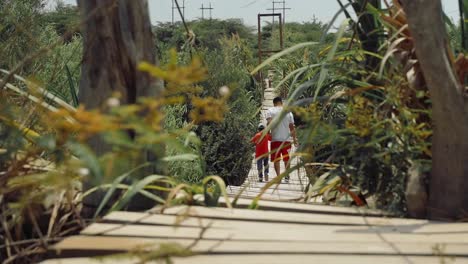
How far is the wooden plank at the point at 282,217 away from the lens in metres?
2.39

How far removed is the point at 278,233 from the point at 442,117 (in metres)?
0.86

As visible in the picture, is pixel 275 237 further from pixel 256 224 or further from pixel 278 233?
pixel 256 224

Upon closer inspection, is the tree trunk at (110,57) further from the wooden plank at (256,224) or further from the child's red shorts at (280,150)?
the child's red shorts at (280,150)

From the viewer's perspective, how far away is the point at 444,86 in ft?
8.79

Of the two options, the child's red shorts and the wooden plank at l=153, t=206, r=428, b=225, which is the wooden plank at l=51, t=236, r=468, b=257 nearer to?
the wooden plank at l=153, t=206, r=428, b=225

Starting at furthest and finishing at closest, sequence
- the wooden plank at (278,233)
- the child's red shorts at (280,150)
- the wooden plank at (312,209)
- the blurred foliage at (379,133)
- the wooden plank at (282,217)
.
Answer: the child's red shorts at (280,150) → the blurred foliage at (379,133) → the wooden plank at (312,209) → the wooden plank at (282,217) → the wooden plank at (278,233)

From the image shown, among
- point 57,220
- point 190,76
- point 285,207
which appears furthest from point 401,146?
point 190,76

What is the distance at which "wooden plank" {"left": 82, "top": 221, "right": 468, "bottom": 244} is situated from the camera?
209cm

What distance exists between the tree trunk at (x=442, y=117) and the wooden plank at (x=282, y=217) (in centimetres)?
26

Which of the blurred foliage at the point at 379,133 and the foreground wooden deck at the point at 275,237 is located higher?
the blurred foliage at the point at 379,133

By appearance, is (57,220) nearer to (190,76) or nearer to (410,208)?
(410,208)

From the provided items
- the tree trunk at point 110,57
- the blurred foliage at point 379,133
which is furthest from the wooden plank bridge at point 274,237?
the tree trunk at point 110,57

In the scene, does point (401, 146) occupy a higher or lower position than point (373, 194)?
higher

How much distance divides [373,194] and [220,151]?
14.6 meters
